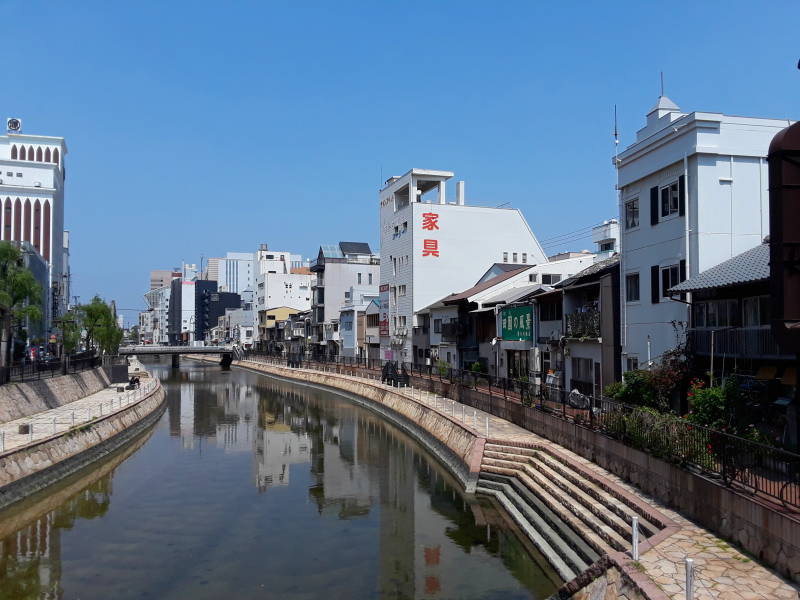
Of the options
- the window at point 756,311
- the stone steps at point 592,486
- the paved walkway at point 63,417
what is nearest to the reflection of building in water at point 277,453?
the paved walkway at point 63,417

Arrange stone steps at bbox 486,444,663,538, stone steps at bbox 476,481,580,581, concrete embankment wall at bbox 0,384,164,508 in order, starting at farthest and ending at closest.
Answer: concrete embankment wall at bbox 0,384,164,508, stone steps at bbox 476,481,580,581, stone steps at bbox 486,444,663,538

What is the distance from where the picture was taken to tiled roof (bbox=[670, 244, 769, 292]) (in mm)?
19281

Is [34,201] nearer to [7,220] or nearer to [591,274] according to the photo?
[7,220]

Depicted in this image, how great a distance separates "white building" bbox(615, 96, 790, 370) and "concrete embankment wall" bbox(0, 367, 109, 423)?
32366mm

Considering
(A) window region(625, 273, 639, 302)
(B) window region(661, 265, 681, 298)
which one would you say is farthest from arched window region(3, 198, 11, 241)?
(B) window region(661, 265, 681, 298)

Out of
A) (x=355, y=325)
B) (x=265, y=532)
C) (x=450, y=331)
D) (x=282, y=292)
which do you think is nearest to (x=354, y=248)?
(x=355, y=325)

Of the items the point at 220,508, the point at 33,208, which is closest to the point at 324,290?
the point at 33,208

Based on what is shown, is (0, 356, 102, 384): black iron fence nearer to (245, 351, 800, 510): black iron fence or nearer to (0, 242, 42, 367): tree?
(0, 242, 42, 367): tree

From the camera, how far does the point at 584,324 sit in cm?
3159

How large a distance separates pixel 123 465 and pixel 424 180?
44.0 metres

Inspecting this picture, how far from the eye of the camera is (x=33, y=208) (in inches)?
3516

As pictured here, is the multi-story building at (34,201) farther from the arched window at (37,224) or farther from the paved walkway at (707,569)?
the paved walkway at (707,569)

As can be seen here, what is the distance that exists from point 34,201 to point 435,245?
60751 millimetres

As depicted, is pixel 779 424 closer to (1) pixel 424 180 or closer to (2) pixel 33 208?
(1) pixel 424 180
